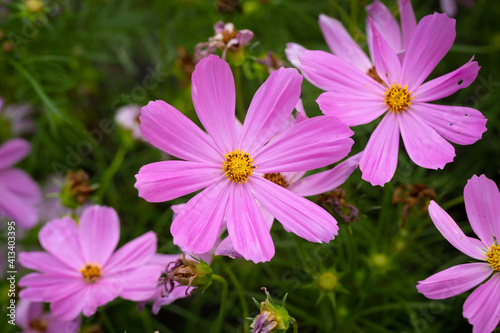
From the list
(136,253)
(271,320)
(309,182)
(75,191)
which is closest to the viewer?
(271,320)

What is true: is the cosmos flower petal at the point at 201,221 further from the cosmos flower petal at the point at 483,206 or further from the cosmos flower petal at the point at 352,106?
the cosmos flower petal at the point at 483,206

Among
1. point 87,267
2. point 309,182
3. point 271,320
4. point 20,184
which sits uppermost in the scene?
point 20,184

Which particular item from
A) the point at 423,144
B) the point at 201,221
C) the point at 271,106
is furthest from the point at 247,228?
the point at 423,144

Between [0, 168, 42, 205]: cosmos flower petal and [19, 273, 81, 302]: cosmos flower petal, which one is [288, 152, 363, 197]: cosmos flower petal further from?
[0, 168, 42, 205]: cosmos flower petal

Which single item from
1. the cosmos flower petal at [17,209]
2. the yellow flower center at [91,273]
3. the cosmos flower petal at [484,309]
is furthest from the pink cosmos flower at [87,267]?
the cosmos flower petal at [484,309]

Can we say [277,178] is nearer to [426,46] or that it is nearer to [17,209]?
[426,46]

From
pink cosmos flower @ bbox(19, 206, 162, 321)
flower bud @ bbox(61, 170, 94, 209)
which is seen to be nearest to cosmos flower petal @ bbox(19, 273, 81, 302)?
pink cosmos flower @ bbox(19, 206, 162, 321)
